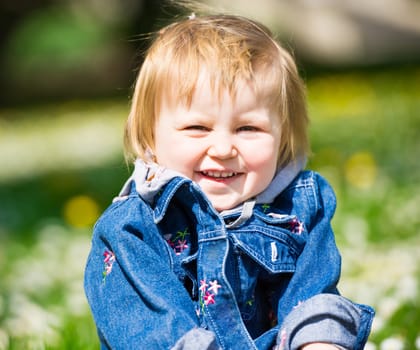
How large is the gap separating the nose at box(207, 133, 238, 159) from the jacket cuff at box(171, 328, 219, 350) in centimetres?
49

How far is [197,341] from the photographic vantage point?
2.17 m

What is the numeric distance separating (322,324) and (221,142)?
569 mm

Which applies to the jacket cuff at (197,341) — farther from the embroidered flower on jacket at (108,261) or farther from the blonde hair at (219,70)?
the blonde hair at (219,70)

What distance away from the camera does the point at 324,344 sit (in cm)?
228

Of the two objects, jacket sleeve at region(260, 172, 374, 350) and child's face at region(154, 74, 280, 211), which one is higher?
child's face at region(154, 74, 280, 211)

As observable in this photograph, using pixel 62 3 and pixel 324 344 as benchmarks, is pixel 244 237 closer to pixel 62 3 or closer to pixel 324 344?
pixel 324 344

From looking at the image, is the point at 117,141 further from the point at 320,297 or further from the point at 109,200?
the point at 320,297

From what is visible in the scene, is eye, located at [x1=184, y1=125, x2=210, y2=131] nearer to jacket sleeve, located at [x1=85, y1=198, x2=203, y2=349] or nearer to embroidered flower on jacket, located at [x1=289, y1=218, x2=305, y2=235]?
jacket sleeve, located at [x1=85, y1=198, x2=203, y2=349]

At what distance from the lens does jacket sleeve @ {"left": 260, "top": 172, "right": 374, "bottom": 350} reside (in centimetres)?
230

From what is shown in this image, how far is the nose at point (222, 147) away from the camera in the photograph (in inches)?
93.8

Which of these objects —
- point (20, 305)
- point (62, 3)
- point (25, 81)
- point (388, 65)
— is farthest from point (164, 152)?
point (62, 3)

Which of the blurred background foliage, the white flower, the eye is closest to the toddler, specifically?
the eye

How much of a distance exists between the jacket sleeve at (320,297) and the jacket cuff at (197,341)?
0.80 feet

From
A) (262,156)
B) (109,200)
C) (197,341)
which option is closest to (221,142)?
(262,156)
